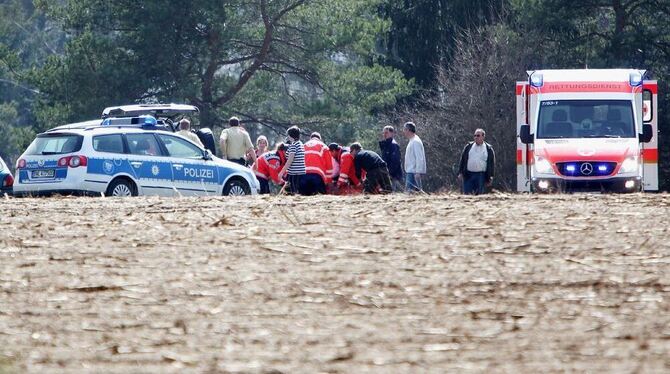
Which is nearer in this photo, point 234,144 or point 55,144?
point 55,144

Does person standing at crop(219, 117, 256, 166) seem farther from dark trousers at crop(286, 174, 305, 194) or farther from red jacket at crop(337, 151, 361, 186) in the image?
dark trousers at crop(286, 174, 305, 194)

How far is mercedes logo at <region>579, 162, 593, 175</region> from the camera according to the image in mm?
22484

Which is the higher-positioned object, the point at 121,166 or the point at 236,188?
the point at 121,166

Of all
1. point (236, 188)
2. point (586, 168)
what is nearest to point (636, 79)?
point (586, 168)

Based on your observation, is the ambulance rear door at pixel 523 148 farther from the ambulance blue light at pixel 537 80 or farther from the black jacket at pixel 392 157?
the black jacket at pixel 392 157

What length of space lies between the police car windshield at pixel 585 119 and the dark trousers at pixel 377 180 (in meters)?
3.17

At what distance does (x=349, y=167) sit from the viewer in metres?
22.0

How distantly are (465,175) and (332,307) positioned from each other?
50.7 feet

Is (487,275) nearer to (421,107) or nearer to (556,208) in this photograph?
(556,208)

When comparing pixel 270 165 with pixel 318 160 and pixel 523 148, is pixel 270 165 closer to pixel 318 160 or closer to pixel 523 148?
pixel 318 160

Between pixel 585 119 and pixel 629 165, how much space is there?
1.12 metres

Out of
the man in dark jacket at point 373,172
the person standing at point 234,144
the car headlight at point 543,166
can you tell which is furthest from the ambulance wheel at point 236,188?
the car headlight at point 543,166

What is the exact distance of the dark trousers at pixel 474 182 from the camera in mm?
23094

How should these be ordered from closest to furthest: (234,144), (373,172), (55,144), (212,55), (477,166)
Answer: (373,172)
(55,144)
(477,166)
(234,144)
(212,55)
